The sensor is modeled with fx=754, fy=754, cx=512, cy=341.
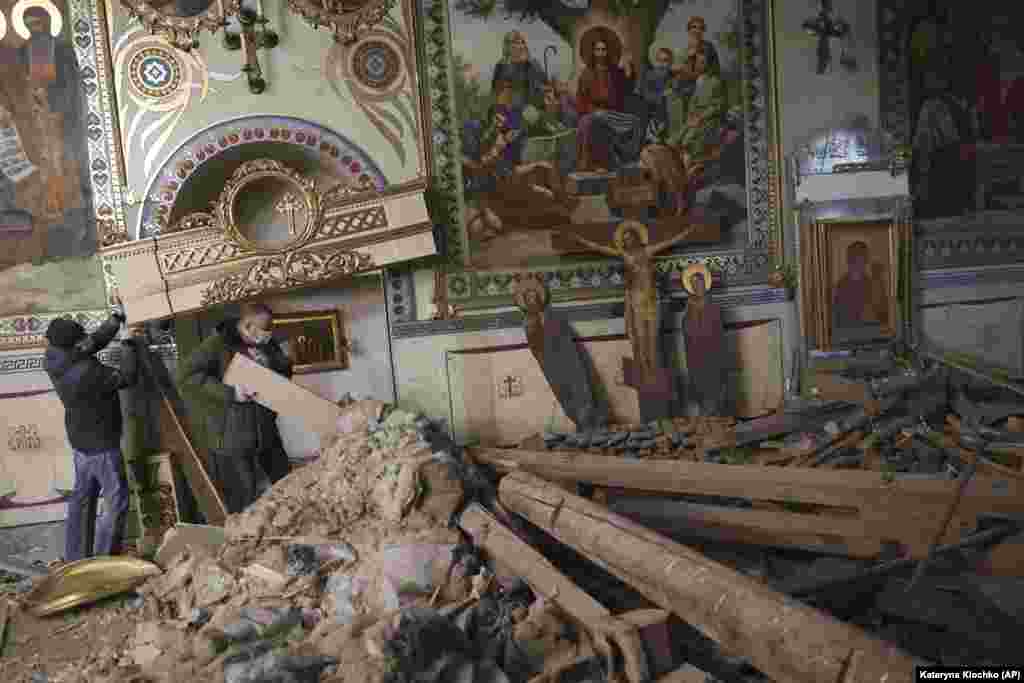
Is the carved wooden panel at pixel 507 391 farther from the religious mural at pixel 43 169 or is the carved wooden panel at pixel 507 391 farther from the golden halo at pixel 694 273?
the religious mural at pixel 43 169

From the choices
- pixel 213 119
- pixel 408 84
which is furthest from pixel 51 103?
pixel 408 84

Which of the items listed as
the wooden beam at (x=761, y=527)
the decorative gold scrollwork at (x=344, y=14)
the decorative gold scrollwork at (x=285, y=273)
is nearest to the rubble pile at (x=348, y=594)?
the wooden beam at (x=761, y=527)

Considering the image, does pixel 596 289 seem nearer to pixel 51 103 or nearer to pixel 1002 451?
pixel 1002 451

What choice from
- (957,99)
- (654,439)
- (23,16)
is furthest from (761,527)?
(23,16)

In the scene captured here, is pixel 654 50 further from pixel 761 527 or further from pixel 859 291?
pixel 761 527

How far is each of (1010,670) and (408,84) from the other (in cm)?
632

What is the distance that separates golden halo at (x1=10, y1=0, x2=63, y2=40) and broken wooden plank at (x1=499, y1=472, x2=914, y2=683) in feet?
20.0

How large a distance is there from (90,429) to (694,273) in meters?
5.38

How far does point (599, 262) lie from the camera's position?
24.5 feet

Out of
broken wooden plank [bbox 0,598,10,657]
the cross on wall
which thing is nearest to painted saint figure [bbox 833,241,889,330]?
the cross on wall

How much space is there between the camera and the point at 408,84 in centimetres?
707

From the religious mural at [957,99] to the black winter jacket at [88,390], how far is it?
295 inches

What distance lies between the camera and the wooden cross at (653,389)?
721 cm

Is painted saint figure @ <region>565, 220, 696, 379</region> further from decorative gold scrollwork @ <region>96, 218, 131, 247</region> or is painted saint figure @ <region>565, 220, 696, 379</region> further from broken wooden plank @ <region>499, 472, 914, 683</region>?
decorative gold scrollwork @ <region>96, 218, 131, 247</region>
